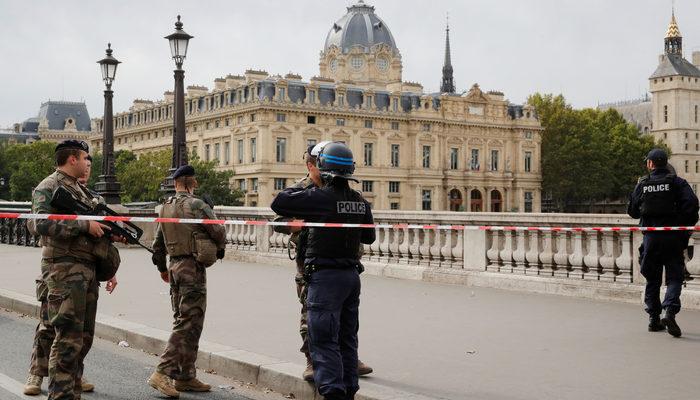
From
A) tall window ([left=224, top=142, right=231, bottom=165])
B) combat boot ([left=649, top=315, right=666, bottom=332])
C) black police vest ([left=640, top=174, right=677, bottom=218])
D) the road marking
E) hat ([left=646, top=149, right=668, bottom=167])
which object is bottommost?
the road marking

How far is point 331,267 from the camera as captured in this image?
5859 millimetres

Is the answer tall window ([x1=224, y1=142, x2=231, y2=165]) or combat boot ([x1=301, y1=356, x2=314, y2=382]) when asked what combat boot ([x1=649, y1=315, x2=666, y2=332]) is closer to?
combat boot ([x1=301, y1=356, x2=314, y2=382])

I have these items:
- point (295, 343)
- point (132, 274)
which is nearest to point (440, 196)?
point (132, 274)

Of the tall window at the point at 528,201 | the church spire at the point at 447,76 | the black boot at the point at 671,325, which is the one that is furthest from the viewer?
the church spire at the point at 447,76

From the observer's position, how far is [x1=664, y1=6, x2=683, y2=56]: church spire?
151 m

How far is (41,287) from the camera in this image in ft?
23.3

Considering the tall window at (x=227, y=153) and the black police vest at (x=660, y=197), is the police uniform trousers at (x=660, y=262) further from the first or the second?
the tall window at (x=227, y=153)

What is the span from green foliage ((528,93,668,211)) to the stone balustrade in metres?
85.9

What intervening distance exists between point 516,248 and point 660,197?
14.3 ft

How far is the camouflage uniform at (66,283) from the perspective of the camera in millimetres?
6500

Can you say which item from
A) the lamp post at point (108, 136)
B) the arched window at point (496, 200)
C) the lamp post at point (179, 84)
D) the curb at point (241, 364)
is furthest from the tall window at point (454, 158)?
the curb at point (241, 364)

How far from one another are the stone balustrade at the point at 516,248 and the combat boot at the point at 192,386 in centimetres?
397

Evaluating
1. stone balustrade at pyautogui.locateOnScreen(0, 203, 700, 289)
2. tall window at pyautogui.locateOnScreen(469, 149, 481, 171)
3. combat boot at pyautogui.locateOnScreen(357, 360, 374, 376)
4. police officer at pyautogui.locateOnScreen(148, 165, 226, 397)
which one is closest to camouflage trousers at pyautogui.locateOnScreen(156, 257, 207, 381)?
police officer at pyautogui.locateOnScreen(148, 165, 226, 397)

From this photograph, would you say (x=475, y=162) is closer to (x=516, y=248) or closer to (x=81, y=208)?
(x=516, y=248)
